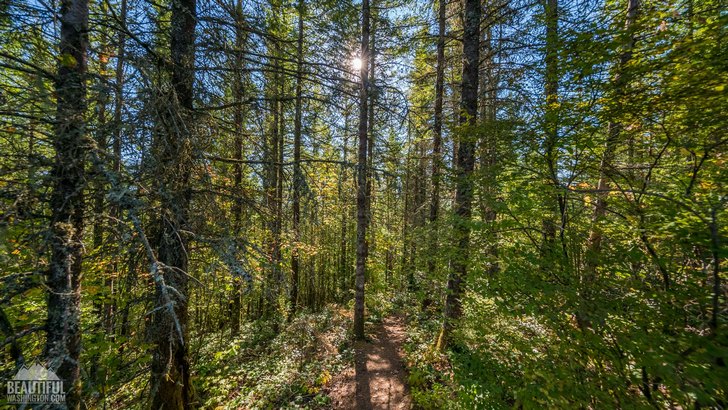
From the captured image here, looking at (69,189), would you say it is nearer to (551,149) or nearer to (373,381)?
(551,149)

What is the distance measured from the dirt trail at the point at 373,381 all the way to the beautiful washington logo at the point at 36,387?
3.87 metres

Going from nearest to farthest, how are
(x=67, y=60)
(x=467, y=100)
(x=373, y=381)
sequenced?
(x=67, y=60)
(x=467, y=100)
(x=373, y=381)

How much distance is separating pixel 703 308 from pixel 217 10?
616 cm

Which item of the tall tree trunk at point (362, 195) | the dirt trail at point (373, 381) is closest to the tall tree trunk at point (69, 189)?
the dirt trail at point (373, 381)

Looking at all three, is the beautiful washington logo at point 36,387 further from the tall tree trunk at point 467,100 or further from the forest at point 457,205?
the tall tree trunk at point 467,100

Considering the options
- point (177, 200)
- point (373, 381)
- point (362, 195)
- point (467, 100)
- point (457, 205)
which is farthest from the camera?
point (362, 195)

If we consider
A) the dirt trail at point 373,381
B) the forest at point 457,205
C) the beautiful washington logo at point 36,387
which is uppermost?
the forest at point 457,205

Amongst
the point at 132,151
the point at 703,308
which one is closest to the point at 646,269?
the point at 703,308

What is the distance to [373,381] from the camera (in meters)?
5.15

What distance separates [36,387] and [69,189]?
1.85m

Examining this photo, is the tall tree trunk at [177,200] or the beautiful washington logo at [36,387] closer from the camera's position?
the beautiful washington logo at [36,387]

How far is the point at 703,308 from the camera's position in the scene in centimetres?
185

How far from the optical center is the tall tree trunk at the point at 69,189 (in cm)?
197

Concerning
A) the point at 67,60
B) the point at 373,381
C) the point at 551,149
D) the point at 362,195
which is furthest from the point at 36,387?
the point at 551,149
